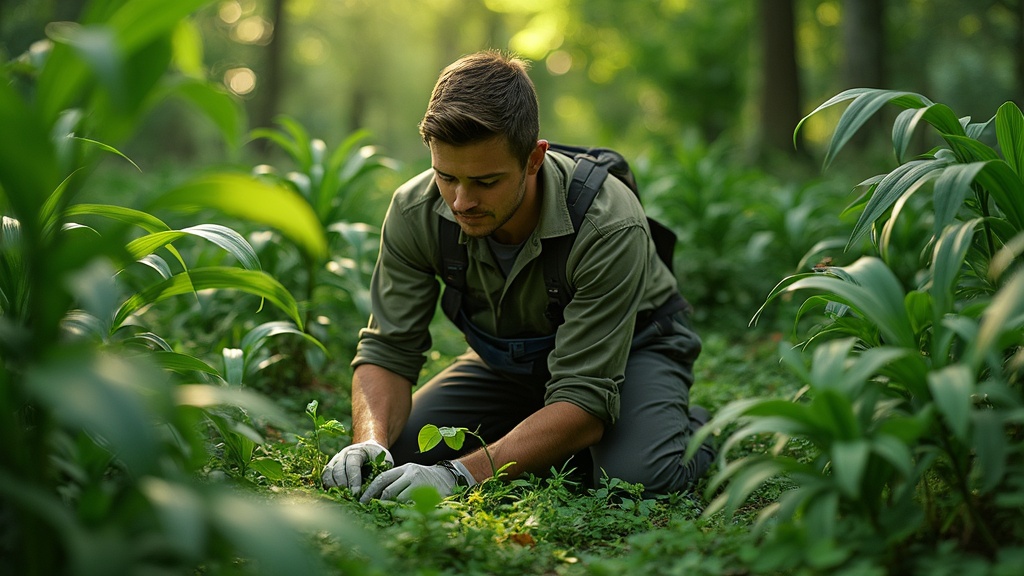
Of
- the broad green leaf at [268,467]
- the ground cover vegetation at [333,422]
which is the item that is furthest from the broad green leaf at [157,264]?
the broad green leaf at [268,467]

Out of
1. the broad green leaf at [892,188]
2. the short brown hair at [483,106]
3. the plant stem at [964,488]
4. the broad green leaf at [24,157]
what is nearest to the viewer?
the broad green leaf at [24,157]

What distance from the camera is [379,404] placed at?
10.5ft

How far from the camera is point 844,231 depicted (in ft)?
18.3

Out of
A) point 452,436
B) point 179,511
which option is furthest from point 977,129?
point 179,511

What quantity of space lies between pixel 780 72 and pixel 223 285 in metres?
9.85

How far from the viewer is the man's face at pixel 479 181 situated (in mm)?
2875

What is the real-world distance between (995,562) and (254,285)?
177cm

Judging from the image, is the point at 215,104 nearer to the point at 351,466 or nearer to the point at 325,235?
the point at 351,466

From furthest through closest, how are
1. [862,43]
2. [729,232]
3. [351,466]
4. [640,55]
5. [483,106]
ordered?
1. [640,55]
2. [862,43]
3. [729,232]
4. [483,106]
5. [351,466]

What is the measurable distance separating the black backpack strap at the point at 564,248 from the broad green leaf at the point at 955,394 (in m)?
1.51

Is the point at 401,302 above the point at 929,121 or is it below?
Result: below

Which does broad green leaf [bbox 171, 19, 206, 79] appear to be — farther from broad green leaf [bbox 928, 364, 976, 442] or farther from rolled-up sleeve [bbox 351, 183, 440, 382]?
broad green leaf [bbox 928, 364, 976, 442]

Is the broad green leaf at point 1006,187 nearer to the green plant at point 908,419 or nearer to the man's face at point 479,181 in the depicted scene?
the green plant at point 908,419

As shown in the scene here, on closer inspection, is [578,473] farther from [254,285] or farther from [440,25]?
[440,25]
